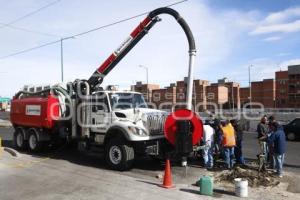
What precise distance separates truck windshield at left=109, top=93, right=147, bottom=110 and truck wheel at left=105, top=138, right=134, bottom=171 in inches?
48.5

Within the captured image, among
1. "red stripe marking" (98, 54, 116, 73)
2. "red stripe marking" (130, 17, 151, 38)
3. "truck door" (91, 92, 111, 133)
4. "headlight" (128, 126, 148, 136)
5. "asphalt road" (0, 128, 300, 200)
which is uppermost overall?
"red stripe marking" (130, 17, 151, 38)

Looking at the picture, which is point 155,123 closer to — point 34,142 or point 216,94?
point 34,142

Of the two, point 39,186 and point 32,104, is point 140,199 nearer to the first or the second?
point 39,186

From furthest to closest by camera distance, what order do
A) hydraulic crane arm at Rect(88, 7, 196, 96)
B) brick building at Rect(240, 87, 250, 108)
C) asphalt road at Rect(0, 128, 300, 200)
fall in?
brick building at Rect(240, 87, 250, 108), hydraulic crane arm at Rect(88, 7, 196, 96), asphalt road at Rect(0, 128, 300, 200)

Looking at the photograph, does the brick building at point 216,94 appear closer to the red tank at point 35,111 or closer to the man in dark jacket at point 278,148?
the red tank at point 35,111

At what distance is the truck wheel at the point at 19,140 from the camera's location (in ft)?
56.9

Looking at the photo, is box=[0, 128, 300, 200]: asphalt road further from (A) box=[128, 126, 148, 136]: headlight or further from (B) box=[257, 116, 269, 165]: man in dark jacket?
(A) box=[128, 126, 148, 136]: headlight

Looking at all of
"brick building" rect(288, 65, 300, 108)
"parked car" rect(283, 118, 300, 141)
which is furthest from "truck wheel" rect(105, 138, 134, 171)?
"brick building" rect(288, 65, 300, 108)

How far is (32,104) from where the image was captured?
16.4 metres

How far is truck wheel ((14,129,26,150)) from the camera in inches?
682

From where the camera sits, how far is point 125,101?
13.8 meters

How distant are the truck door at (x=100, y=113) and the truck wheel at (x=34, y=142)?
3391 millimetres

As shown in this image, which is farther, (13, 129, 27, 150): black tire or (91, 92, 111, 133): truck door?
(13, 129, 27, 150): black tire

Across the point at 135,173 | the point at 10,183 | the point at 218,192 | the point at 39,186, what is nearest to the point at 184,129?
the point at 218,192
